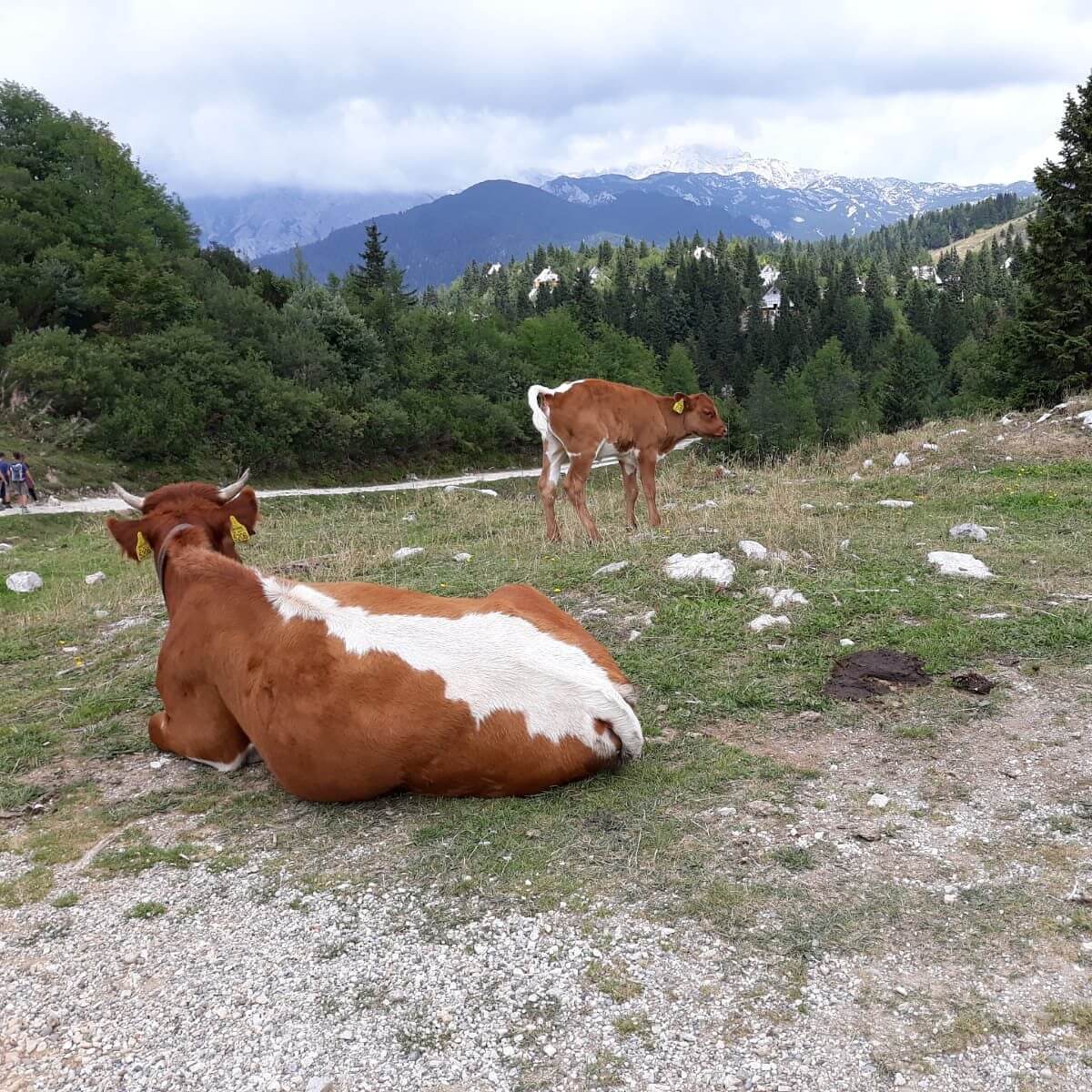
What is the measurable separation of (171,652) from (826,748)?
13.9 ft

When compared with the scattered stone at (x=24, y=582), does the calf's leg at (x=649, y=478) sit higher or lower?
higher

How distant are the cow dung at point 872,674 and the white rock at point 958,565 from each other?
232cm

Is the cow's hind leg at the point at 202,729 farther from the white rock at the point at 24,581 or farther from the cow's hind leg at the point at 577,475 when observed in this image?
the white rock at the point at 24,581

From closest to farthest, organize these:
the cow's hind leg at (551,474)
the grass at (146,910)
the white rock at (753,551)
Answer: the grass at (146,910) → the white rock at (753,551) → the cow's hind leg at (551,474)

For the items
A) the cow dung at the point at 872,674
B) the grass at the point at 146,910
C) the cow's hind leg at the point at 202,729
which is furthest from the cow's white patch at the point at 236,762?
the cow dung at the point at 872,674

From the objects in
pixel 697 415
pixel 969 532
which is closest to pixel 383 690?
pixel 969 532

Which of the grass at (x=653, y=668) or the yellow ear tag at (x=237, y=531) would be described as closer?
the grass at (x=653, y=668)

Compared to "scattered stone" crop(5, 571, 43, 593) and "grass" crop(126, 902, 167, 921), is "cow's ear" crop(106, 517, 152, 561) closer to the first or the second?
"grass" crop(126, 902, 167, 921)

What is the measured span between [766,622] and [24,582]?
1169 centimetres

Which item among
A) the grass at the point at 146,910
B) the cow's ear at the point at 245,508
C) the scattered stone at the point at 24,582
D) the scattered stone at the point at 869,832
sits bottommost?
the scattered stone at the point at 869,832

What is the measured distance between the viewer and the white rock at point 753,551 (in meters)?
9.23

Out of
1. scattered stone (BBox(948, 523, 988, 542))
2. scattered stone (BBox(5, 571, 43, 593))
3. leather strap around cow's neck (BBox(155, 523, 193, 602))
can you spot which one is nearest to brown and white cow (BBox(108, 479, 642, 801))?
leather strap around cow's neck (BBox(155, 523, 193, 602))

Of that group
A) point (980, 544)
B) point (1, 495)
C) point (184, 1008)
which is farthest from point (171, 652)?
point (1, 495)

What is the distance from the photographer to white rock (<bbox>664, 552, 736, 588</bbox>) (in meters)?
8.52
